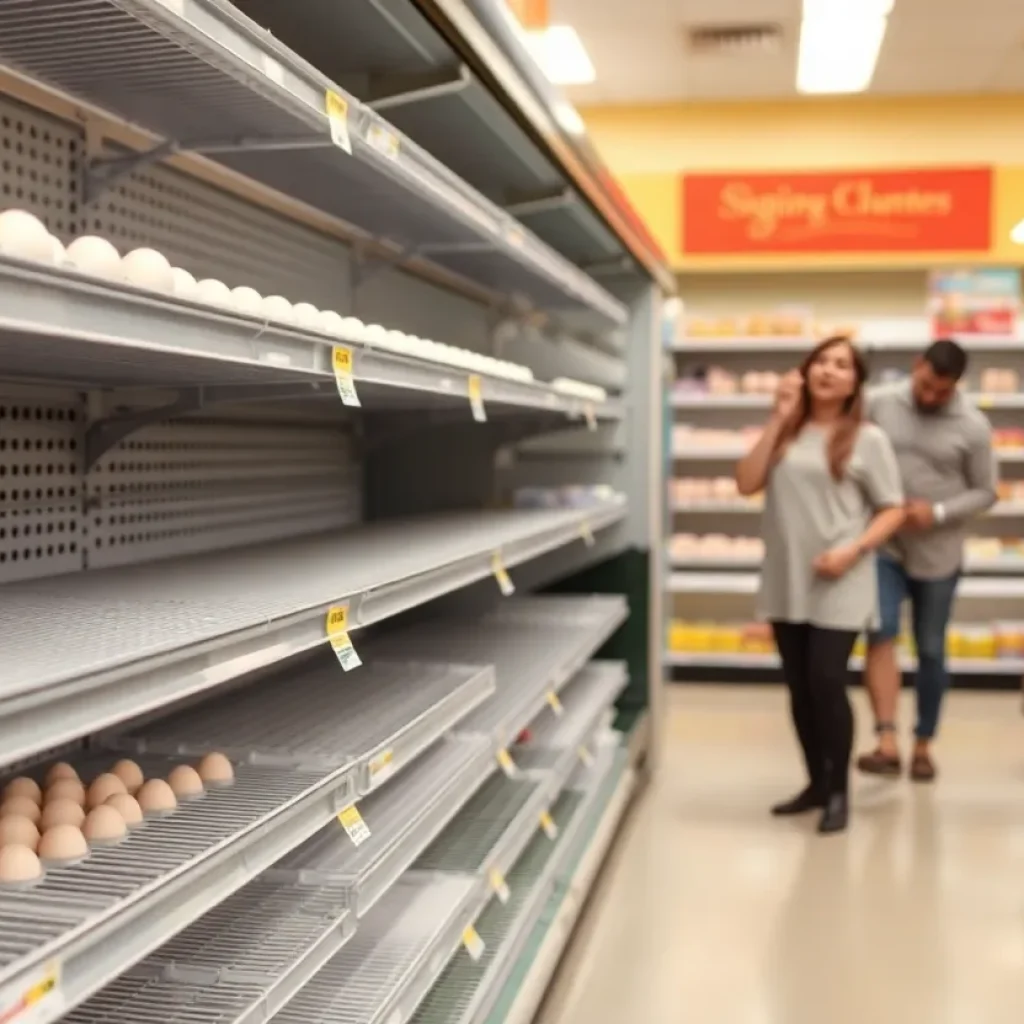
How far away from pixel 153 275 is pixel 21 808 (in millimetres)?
681

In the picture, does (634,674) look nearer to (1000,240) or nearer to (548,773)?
(548,773)

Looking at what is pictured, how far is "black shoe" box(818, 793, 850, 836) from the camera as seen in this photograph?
4.53m

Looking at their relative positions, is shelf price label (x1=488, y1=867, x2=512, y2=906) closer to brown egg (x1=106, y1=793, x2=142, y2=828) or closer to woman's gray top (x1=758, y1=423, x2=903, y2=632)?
brown egg (x1=106, y1=793, x2=142, y2=828)

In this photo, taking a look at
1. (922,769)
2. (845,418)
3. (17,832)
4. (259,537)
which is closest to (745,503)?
(922,769)

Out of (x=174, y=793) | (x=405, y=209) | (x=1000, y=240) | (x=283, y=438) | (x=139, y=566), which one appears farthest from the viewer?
(x=1000, y=240)

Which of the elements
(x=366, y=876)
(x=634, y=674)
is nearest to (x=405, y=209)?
(x=366, y=876)

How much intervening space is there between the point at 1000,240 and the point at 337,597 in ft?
22.4

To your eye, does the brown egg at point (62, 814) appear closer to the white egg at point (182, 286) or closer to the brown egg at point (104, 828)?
the brown egg at point (104, 828)

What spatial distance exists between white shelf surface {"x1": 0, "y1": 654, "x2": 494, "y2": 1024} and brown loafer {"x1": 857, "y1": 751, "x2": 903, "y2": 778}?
9.78 feet

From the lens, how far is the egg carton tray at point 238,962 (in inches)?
65.4

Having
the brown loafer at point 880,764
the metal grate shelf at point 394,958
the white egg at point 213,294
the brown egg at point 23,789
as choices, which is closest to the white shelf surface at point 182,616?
the brown egg at point 23,789

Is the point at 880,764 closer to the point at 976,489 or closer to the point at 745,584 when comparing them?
the point at 976,489

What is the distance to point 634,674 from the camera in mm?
5270

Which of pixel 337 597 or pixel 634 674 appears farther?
pixel 634 674
